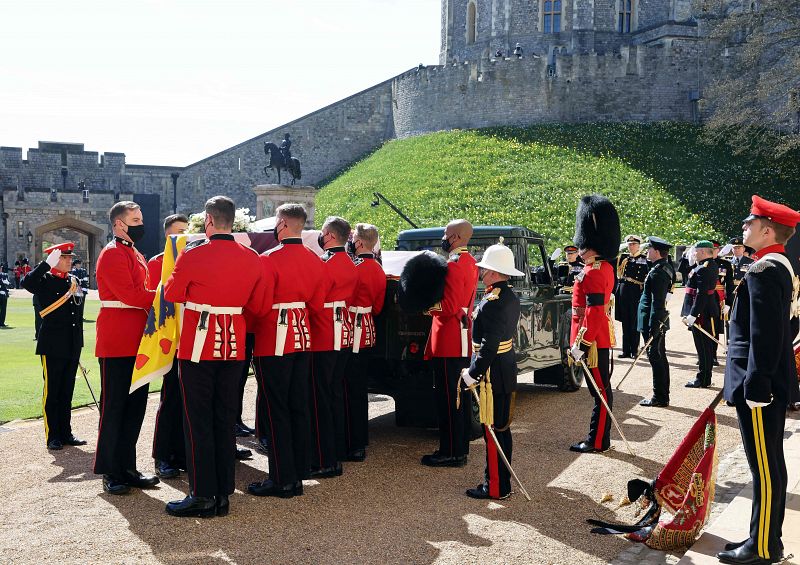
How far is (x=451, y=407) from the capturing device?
6812 mm

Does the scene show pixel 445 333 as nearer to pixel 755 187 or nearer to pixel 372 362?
pixel 372 362

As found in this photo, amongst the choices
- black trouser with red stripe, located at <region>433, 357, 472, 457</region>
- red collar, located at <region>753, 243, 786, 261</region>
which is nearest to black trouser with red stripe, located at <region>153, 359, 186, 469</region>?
black trouser with red stripe, located at <region>433, 357, 472, 457</region>

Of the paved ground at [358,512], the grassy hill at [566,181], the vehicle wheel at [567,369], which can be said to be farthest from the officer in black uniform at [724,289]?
the grassy hill at [566,181]

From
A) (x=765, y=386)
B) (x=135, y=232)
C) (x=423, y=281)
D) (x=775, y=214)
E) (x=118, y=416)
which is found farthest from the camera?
(x=423, y=281)

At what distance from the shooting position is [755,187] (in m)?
34.2

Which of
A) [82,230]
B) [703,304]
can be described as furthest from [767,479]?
[82,230]

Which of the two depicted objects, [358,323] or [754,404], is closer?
[754,404]

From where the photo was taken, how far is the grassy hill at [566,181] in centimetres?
3216

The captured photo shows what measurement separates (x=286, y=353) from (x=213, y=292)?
2.63ft

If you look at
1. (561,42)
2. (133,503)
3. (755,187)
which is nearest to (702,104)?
(755,187)

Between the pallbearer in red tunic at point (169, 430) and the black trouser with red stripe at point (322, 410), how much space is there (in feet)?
3.45

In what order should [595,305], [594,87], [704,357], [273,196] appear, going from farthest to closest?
[594,87]
[273,196]
[704,357]
[595,305]

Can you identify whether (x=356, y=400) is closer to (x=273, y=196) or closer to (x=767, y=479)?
(x=767, y=479)

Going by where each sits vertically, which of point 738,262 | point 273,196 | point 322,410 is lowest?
point 322,410
